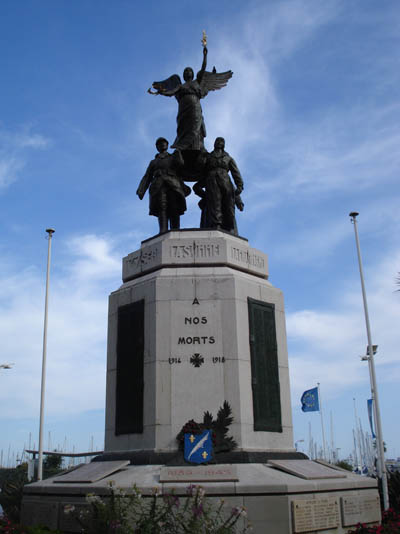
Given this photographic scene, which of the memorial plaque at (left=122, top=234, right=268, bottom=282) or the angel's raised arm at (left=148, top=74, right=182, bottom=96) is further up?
the angel's raised arm at (left=148, top=74, right=182, bottom=96)

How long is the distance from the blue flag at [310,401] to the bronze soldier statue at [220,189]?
64.8ft

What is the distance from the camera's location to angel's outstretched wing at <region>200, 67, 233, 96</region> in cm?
1445

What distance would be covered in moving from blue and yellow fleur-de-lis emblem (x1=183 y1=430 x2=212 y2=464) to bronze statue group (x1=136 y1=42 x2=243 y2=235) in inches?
189

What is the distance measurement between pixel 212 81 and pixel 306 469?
32.9 feet

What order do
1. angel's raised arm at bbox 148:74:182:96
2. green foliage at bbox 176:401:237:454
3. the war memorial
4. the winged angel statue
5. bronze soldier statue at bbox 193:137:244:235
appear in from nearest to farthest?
the war memorial, green foliage at bbox 176:401:237:454, bronze soldier statue at bbox 193:137:244:235, the winged angel statue, angel's raised arm at bbox 148:74:182:96

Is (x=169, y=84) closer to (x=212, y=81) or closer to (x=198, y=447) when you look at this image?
(x=212, y=81)

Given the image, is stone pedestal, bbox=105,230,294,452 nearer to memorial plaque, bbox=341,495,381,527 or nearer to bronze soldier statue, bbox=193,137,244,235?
bronze soldier statue, bbox=193,137,244,235

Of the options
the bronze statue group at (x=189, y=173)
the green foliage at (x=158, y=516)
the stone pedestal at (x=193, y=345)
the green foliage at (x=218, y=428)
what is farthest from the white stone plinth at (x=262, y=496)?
the bronze statue group at (x=189, y=173)

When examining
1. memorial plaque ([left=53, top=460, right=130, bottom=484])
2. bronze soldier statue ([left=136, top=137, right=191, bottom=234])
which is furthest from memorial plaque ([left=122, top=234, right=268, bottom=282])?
memorial plaque ([left=53, top=460, right=130, bottom=484])

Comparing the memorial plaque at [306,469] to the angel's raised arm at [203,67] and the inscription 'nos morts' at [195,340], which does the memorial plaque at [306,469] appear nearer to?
the inscription 'nos morts' at [195,340]

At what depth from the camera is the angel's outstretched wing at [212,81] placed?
14.5 m

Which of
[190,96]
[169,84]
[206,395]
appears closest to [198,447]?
[206,395]

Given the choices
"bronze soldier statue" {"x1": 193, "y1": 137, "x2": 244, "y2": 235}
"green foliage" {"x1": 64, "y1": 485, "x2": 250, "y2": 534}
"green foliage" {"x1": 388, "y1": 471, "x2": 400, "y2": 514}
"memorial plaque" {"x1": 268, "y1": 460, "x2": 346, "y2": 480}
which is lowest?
"green foliage" {"x1": 388, "y1": 471, "x2": 400, "y2": 514}

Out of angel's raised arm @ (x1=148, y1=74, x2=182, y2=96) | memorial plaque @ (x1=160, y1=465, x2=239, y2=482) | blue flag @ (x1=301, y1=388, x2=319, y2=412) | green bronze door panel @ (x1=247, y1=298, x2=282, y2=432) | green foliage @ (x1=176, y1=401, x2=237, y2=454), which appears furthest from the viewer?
blue flag @ (x1=301, y1=388, x2=319, y2=412)
